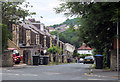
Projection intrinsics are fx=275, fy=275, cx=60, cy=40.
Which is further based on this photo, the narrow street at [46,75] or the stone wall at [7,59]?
the stone wall at [7,59]

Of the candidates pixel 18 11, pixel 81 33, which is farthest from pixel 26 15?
pixel 81 33

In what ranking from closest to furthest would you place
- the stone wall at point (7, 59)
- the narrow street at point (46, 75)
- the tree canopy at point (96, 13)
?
the narrow street at point (46, 75), the tree canopy at point (96, 13), the stone wall at point (7, 59)

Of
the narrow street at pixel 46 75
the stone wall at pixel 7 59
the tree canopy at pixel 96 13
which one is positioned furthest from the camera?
the stone wall at pixel 7 59

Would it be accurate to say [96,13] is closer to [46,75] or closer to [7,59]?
[46,75]

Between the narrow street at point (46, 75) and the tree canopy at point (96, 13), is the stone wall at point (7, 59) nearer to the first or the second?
the narrow street at point (46, 75)

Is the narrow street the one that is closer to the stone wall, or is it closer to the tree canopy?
the tree canopy

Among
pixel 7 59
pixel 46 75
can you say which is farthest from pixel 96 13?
pixel 7 59

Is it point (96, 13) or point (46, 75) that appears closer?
point (46, 75)

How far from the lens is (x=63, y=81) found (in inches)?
505

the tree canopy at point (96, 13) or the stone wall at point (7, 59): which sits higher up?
the tree canopy at point (96, 13)

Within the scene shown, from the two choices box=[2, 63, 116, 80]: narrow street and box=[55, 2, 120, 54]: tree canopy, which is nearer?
box=[2, 63, 116, 80]: narrow street

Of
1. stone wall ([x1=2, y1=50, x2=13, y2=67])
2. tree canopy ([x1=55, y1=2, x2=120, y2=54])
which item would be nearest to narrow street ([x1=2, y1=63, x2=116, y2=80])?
tree canopy ([x1=55, y1=2, x2=120, y2=54])

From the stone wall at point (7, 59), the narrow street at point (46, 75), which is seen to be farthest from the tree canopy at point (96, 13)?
the stone wall at point (7, 59)

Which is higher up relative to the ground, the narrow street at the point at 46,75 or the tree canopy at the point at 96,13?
the tree canopy at the point at 96,13
